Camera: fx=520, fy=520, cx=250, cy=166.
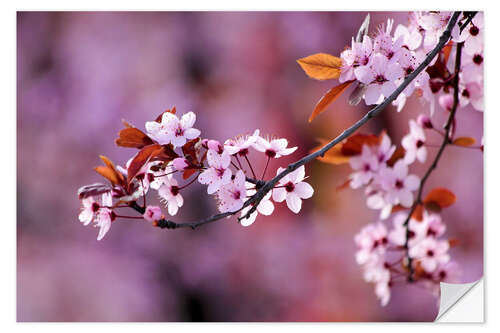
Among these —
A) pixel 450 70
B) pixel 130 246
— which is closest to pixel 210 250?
pixel 130 246

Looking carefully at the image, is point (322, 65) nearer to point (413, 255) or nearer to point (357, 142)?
point (357, 142)

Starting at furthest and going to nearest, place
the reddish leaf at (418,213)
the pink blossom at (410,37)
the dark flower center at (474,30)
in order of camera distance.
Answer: the reddish leaf at (418,213)
the dark flower center at (474,30)
the pink blossom at (410,37)

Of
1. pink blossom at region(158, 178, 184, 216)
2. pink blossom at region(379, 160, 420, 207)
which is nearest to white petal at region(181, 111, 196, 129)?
pink blossom at region(158, 178, 184, 216)

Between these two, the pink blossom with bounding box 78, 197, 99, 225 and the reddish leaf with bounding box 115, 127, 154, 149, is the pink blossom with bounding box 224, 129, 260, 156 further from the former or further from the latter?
the pink blossom with bounding box 78, 197, 99, 225

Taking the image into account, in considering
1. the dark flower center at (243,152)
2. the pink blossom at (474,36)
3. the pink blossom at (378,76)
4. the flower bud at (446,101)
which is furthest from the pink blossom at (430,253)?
the dark flower center at (243,152)

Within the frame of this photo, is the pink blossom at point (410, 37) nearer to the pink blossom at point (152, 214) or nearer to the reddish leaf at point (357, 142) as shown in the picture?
the reddish leaf at point (357, 142)

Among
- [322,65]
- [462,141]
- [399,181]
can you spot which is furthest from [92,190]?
[462,141]
